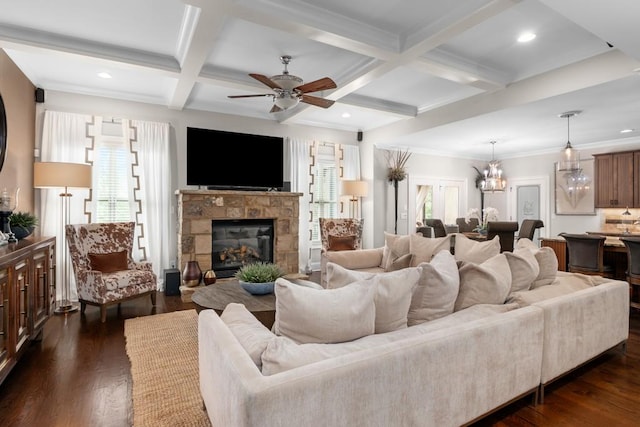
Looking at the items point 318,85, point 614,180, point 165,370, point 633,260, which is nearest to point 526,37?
point 318,85

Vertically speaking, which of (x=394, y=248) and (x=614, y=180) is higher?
(x=614, y=180)

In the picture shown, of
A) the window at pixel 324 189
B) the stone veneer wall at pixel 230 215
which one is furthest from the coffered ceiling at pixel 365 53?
the stone veneer wall at pixel 230 215

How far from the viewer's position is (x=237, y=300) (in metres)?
2.78

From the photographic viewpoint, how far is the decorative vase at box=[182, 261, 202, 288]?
4.62 metres

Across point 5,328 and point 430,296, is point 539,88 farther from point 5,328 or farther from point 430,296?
point 5,328

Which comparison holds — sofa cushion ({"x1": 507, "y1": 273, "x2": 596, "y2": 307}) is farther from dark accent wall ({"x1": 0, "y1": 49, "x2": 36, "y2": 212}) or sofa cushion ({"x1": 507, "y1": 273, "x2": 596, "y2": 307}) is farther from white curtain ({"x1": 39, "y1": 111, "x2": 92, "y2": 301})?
white curtain ({"x1": 39, "y1": 111, "x2": 92, "y2": 301})

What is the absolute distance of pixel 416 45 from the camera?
10.3 ft

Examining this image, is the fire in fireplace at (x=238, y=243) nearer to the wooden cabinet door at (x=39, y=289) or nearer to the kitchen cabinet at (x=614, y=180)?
the wooden cabinet door at (x=39, y=289)

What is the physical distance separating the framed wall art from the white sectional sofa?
5.92m

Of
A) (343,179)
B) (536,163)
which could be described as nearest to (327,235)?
(343,179)

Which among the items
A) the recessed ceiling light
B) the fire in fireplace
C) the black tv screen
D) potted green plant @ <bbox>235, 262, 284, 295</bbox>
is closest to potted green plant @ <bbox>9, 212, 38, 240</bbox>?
potted green plant @ <bbox>235, 262, 284, 295</bbox>

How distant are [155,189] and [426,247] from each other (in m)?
3.83

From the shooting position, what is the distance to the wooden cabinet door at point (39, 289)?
110 inches

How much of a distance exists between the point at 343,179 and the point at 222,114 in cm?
249
